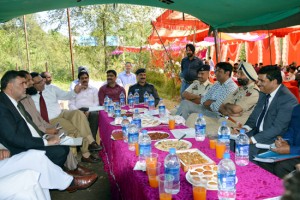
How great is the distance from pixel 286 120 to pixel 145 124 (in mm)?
1585

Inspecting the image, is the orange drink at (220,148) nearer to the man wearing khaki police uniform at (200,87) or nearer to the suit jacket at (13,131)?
the suit jacket at (13,131)

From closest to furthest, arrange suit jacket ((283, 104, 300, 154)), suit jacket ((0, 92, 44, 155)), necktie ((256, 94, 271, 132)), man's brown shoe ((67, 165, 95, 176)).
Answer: suit jacket ((283, 104, 300, 154))
suit jacket ((0, 92, 44, 155))
necktie ((256, 94, 271, 132))
man's brown shoe ((67, 165, 95, 176))

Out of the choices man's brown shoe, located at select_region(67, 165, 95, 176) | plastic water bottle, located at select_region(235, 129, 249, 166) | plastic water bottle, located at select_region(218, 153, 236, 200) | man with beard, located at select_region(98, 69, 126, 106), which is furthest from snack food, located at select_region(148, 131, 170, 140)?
man with beard, located at select_region(98, 69, 126, 106)

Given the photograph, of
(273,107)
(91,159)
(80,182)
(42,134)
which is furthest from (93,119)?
(273,107)

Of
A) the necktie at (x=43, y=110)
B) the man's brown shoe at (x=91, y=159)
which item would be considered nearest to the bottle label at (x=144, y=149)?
the man's brown shoe at (x=91, y=159)

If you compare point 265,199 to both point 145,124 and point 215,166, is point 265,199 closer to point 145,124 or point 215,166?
point 215,166

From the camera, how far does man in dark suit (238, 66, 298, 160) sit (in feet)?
9.03

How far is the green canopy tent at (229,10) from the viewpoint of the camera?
387 cm

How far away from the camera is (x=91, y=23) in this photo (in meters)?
15.8

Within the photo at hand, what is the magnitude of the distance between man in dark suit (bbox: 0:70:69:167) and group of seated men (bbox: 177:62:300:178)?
1.85 m

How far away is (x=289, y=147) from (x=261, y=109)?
2.61 ft

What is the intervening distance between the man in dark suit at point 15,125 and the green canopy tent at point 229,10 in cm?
201

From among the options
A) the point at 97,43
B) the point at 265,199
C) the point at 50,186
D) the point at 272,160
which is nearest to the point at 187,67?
the point at 272,160

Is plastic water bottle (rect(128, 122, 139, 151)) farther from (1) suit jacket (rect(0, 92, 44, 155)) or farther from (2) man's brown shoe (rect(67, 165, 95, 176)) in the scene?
(2) man's brown shoe (rect(67, 165, 95, 176))
